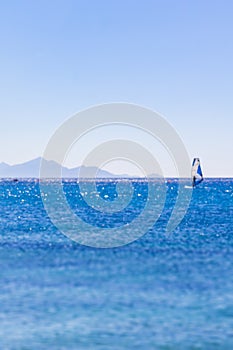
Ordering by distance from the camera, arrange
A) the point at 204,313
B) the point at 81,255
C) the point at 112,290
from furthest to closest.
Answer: the point at 81,255, the point at 112,290, the point at 204,313

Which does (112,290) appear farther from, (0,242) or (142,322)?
(0,242)

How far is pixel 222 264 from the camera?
38031mm

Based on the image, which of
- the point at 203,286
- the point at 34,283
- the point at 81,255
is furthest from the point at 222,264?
the point at 34,283

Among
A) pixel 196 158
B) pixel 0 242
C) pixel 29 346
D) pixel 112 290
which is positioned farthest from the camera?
pixel 196 158

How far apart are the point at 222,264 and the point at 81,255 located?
1174 cm

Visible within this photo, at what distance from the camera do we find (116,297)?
27625 millimetres

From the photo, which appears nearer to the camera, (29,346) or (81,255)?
(29,346)

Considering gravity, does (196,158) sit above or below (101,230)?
above

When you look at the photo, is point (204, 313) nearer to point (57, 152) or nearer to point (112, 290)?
point (112, 290)

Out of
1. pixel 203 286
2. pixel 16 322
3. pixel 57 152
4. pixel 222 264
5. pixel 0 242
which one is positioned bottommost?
pixel 16 322

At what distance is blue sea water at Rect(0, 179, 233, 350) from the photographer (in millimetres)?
21562

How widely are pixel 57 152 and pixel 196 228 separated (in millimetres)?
28303

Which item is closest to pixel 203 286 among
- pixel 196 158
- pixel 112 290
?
pixel 112 290

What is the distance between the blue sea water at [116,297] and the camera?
21.6 m
